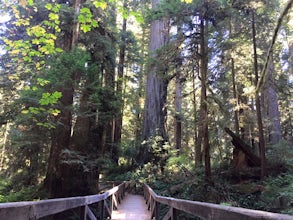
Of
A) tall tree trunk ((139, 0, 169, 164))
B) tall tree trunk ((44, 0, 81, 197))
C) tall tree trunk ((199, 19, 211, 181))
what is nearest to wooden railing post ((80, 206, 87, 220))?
tall tree trunk ((199, 19, 211, 181))

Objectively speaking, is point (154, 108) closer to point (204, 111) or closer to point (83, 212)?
point (204, 111)

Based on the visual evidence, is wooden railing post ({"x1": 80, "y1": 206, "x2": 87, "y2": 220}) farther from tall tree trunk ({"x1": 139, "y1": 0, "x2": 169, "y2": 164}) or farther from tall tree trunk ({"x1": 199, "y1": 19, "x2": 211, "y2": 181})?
tall tree trunk ({"x1": 139, "y1": 0, "x2": 169, "y2": 164})

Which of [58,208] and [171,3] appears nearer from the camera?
[58,208]

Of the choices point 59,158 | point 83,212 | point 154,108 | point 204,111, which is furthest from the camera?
point 154,108

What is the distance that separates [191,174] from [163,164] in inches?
160

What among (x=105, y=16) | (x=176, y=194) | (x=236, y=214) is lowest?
(x=176, y=194)

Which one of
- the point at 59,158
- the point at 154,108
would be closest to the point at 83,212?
the point at 59,158

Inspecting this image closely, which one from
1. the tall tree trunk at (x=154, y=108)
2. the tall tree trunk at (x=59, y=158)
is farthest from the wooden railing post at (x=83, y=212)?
the tall tree trunk at (x=154, y=108)

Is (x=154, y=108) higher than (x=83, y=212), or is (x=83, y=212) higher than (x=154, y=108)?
(x=154, y=108)

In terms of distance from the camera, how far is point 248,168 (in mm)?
9852

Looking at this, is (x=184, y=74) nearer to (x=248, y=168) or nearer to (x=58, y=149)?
(x=248, y=168)

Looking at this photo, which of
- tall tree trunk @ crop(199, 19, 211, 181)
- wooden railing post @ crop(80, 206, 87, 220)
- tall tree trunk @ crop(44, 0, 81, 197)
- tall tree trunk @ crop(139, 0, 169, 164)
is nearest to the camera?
wooden railing post @ crop(80, 206, 87, 220)

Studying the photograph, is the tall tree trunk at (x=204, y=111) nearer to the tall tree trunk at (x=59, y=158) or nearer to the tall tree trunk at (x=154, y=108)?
the tall tree trunk at (x=59, y=158)

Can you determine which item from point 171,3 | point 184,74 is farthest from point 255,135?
point 171,3
